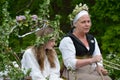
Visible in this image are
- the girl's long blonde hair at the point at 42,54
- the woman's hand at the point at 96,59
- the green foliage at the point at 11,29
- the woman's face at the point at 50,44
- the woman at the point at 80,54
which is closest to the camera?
the green foliage at the point at 11,29

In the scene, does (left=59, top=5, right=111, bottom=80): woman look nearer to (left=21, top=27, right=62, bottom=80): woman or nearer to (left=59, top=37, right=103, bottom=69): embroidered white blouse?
(left=59, top=37, right=103, bottom=69): embroidered white blouse

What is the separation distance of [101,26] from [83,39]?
10.4 feet

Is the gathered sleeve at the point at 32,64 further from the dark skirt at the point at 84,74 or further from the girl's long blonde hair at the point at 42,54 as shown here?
the dark skirt at the point at 84,74

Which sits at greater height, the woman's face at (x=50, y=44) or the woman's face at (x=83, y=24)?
the woman's face at (x=83, y=24)

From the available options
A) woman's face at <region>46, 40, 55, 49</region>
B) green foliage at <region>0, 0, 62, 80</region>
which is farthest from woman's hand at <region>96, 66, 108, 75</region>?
green foliage at <region>0, 0, 62, 80</region>

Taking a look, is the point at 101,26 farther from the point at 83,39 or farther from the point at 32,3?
the point at 83,39

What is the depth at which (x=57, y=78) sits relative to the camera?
5.14 metres

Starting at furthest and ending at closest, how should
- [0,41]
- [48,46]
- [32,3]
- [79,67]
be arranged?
[32,3], [79,67], [48,46], [0,41]

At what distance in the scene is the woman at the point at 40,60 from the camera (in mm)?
4934

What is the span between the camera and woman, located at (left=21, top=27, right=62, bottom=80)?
493 centimetres

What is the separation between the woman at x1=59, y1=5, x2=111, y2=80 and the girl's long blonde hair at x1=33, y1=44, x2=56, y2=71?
21 centimetres

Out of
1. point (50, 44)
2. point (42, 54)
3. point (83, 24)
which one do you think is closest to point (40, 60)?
point (42, 54)

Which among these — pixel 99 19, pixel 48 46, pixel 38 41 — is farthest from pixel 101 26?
pixel 38 41

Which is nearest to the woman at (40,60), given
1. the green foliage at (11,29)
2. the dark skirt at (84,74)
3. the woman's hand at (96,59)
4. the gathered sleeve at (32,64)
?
the gathered sleeve at (32,64)
